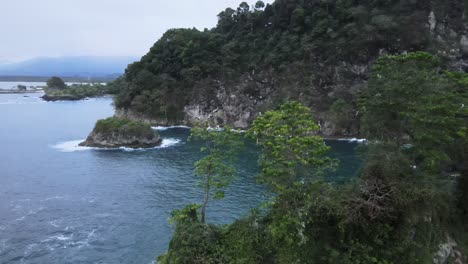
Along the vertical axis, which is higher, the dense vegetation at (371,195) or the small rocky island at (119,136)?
the dense vegetation at (371,195)

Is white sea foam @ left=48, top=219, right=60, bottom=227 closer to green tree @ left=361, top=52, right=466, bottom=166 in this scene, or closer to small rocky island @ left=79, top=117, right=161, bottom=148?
green tree @ left=361, top=52, right=466, bottom=166

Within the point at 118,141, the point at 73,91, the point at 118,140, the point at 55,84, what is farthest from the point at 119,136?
the point at 55,84

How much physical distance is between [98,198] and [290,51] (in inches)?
2200

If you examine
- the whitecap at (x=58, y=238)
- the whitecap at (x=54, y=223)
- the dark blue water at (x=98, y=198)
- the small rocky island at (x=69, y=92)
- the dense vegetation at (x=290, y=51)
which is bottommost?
the whitecap at (x=58, y=238)

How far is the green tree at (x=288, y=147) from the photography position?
16969 mm

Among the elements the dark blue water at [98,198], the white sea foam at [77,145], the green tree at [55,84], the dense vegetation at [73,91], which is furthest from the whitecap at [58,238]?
the green tree at [55,84]

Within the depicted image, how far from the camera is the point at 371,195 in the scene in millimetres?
16672

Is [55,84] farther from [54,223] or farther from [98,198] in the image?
[54,223]

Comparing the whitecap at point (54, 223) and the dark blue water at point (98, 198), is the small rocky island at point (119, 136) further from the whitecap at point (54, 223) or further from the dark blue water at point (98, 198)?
the whitecap at point (54, 223)

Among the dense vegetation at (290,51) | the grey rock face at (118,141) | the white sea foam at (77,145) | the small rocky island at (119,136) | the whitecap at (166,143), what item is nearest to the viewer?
the white sea foam at (77,145)

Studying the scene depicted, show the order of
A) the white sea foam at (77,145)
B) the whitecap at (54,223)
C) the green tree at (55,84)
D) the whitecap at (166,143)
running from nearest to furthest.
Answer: the whitecap at (54,223) < the white sea foam at (77,145) < the whitecap at (166,143) < the green tree at (55,84)

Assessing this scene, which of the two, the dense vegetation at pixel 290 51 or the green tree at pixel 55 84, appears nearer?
the dense vegetation at pixel 290 51

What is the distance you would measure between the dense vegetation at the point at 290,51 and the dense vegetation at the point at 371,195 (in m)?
48.7

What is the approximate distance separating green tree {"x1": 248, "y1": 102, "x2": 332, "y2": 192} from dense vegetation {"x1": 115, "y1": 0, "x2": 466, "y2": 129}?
52.8 metres
